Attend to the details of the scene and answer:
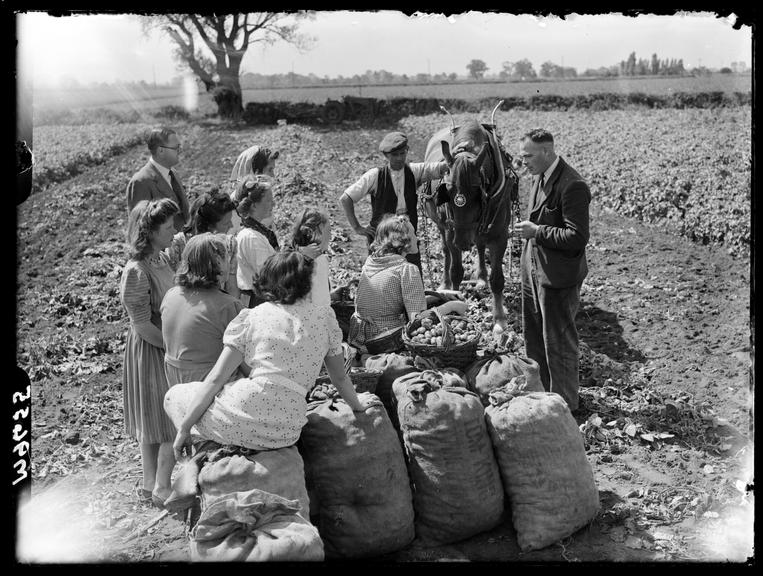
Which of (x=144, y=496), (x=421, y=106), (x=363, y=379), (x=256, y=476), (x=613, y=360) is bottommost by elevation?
(x=144, y=496)

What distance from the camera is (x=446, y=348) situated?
475 centimetres

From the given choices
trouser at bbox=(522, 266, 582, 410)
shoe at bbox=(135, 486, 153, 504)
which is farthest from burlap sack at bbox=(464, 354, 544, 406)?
shoe at bbox=(135, 486, 153, 504)

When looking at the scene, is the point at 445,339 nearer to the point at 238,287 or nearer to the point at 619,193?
the point at 238,287

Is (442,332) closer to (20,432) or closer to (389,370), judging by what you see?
(389,370)

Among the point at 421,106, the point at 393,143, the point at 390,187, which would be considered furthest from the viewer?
the point at 421,106

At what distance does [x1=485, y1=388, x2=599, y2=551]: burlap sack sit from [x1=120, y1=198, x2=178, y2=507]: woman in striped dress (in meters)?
1.93

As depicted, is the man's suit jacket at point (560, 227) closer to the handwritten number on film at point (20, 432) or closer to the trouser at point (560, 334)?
the trouser at point (560, 334)

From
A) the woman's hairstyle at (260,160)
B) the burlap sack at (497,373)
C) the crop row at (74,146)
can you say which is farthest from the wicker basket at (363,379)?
the crop row at (74,146)

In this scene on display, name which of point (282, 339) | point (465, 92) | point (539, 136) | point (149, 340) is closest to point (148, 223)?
point (149, 340)

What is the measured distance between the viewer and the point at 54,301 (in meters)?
9.23

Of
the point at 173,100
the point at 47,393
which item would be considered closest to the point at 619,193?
the point at 47,393

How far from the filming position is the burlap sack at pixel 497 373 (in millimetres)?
4613

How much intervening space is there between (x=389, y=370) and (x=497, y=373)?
0.63 m

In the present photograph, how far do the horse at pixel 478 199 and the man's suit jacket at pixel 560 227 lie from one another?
5.32 ft
